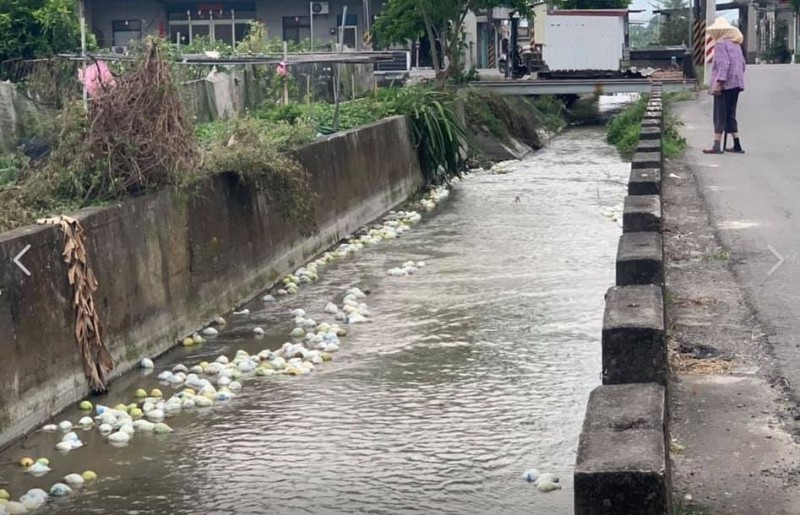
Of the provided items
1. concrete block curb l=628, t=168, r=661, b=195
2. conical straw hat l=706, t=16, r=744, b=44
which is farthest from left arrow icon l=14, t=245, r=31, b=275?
conical straw hat l=706, t=16, r=744, b=44

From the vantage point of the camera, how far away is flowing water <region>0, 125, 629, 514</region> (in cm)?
640

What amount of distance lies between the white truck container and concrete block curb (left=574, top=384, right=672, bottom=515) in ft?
127

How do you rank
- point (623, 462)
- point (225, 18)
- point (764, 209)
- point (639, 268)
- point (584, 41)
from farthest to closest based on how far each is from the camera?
1. point (225, 18)
2. point (584, 41)
3. point (764, 209)
4. point (639, 268)
5. point (623, 462)

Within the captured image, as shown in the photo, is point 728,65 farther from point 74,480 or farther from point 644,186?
point 74,480

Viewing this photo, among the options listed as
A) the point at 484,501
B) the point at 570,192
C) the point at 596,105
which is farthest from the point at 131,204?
the point at 596,105

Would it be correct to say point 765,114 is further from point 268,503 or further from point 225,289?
point 268,503

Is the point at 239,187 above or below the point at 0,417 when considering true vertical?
above

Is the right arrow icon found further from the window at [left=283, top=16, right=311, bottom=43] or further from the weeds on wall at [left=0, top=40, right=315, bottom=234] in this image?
the window at [left=283, top=16, right=311, bottom=43]

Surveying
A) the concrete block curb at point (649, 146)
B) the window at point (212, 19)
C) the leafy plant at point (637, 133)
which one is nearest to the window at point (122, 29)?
the window at point (212, 19)

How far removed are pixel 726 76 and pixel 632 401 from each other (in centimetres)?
1392

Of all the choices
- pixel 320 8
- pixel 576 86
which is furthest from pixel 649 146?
pixel 320 8

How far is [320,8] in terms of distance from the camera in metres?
45.8

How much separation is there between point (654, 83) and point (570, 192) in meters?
15.7

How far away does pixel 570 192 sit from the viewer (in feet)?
62.5
